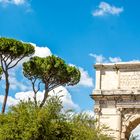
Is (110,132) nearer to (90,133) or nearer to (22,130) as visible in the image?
(90,133)

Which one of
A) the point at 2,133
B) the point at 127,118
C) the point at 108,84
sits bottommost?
the point at 2,133

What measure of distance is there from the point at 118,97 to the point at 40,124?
1121 cm

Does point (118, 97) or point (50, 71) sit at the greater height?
point (50, 71)

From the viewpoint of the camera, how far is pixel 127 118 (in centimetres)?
3177

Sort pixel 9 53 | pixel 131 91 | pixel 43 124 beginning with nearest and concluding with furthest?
1. pixel 43 124
2. pixel 131 91
3. pixel 9 53

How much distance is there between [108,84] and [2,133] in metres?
12.4

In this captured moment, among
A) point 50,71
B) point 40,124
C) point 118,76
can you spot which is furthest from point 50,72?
point 40,124

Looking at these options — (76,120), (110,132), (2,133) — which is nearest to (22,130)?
(2,133)

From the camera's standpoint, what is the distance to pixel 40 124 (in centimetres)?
2169

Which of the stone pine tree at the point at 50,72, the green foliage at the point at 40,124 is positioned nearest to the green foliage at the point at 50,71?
the stone pine tree at the point at 50,72

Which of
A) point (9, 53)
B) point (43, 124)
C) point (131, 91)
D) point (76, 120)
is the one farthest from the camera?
point (9, 53)

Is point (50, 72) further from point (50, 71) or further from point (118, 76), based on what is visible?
point (118, 76)

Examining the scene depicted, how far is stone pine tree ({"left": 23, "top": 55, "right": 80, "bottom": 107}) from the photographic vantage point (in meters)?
38.0

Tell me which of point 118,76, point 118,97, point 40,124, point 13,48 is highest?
point 13,48
